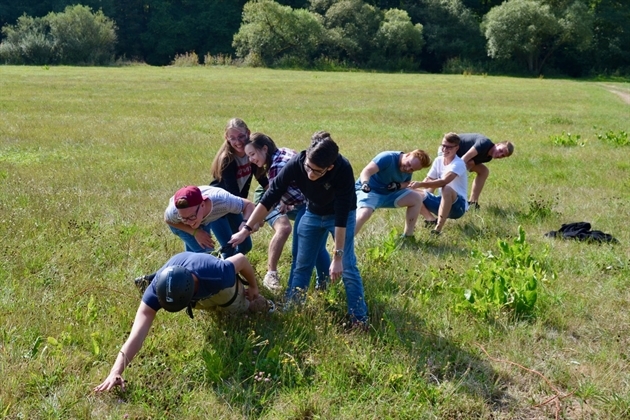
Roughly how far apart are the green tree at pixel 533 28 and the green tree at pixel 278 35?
631 inches

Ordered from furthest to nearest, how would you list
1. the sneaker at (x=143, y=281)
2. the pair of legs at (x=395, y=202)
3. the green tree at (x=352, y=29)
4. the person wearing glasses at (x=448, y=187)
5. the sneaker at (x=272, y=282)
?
the green tree at (x=352, y=29) < the person wearing glasses at (x=448, y=187) < the pair of legs at (x=395, y=202) < the sneaker at (x=272, y=282) < the sneaker at (x=143, y=281)

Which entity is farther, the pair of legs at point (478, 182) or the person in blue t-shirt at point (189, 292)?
the pair of legs at point (478, 182)

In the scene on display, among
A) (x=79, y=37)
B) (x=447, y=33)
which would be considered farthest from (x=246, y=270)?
(x=447, y=33)

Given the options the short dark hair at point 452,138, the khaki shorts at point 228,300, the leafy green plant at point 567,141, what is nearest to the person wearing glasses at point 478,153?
the short dark hair at point 452,138

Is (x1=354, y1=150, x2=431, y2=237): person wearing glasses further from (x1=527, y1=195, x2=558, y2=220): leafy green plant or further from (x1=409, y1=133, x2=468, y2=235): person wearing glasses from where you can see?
(x1=527, y1=195, x2=558, y2=220): leafy green plant

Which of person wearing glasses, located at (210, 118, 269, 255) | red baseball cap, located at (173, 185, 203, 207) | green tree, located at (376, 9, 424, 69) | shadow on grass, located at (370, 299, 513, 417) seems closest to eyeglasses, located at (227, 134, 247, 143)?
person wearing glasses, located at (210, 118, 269, 255)

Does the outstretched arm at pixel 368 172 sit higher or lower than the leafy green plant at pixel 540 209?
higher

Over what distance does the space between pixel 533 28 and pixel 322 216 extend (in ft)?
178

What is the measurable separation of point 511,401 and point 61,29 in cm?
5499

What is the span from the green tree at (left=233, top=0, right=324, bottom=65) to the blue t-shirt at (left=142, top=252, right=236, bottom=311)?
168ft

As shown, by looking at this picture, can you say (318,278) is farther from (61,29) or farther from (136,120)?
(61,29)

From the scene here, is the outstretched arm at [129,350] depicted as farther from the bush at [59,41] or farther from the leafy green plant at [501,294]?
the bush at [59,41]

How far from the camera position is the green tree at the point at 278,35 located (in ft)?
178

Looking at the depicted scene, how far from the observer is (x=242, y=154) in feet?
19.8
